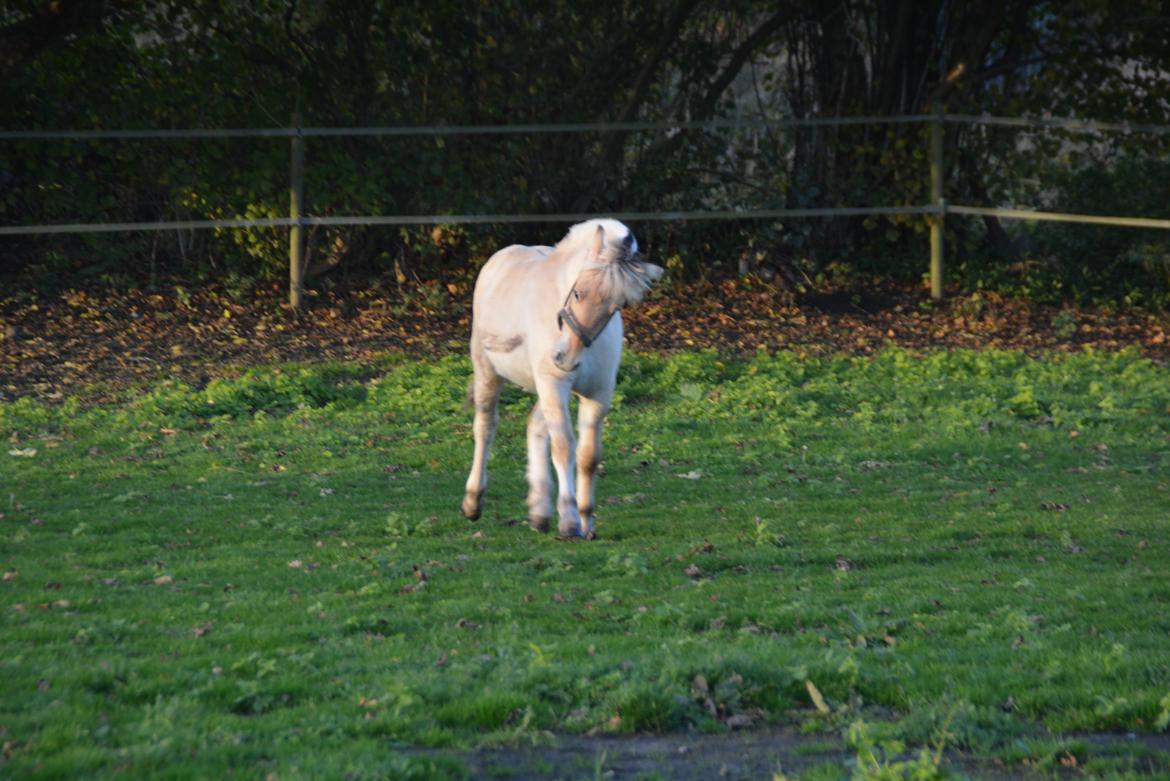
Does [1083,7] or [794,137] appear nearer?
[1083,7]

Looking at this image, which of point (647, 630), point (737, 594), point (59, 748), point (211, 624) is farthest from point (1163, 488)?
point (59, 748)

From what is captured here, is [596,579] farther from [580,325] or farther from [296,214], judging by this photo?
[296,214]

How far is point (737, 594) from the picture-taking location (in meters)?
6.72

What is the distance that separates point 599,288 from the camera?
7.34 m

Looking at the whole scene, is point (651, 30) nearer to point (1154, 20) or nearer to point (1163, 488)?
point (1154, 20)

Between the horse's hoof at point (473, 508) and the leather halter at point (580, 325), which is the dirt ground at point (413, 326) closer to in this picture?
the horse's hoof at point (473, 508)

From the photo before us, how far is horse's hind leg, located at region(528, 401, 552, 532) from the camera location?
8062 millimetres

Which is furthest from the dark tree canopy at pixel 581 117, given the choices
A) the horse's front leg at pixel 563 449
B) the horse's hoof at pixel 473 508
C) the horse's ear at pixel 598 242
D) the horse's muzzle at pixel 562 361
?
the horse's ear at pixel 598 242

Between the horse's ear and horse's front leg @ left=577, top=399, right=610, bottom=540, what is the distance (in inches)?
38.8

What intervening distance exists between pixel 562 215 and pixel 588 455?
9447 mm

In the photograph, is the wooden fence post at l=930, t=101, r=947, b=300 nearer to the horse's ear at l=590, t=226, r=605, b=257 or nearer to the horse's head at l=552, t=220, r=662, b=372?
the horse's head at l=552, t=220, r=662, b=372

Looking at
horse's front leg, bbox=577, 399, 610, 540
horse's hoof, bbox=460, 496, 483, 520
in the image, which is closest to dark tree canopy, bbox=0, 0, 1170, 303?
horse's hoof, bbox=460, 496, 483, 520

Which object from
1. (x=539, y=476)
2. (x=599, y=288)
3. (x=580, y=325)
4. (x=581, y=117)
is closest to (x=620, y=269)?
(x=599, y=288)

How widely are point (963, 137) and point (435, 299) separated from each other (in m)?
6.92
